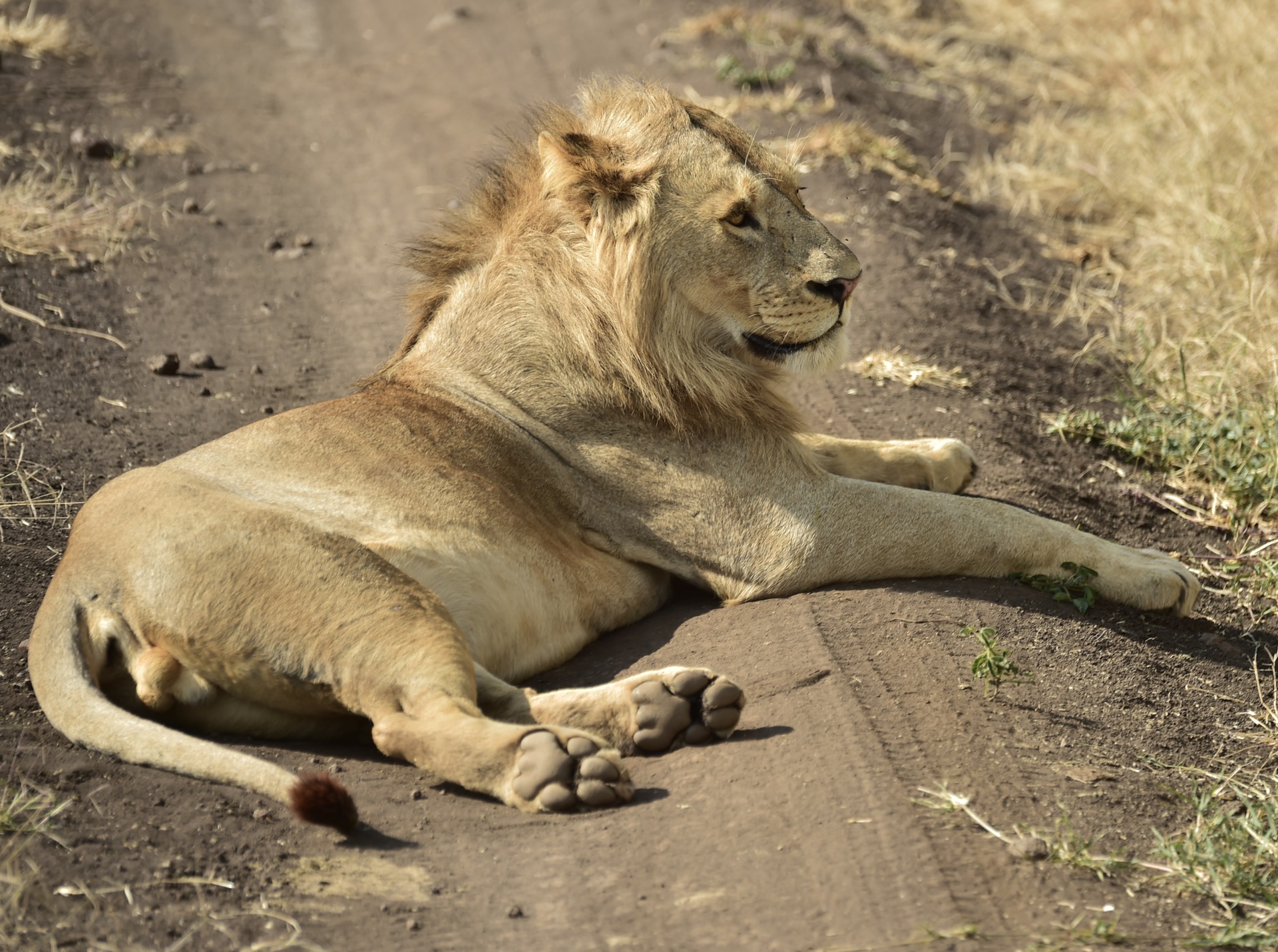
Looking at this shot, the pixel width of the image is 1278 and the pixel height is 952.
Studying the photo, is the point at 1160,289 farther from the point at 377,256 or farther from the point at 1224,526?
the point at 377,256

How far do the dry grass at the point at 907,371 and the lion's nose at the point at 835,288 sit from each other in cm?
186

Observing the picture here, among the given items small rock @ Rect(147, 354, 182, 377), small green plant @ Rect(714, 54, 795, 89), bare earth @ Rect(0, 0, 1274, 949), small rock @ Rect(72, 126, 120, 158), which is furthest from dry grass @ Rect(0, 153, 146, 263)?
small green plant @ Rect(714, 54, 795, 89)

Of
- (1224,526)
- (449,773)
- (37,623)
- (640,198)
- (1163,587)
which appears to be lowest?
(1224,526)

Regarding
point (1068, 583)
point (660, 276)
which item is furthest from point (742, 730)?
point (660, 276)

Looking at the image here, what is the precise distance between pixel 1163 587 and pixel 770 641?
4.52 ft

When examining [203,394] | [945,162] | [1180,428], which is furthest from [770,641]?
[945,162]

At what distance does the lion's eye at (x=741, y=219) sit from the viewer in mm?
4242

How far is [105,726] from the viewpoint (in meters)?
Result: 3.31

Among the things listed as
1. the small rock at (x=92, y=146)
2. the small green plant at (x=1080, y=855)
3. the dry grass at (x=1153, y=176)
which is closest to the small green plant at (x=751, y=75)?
the dry grass at (x=1153, y=176)

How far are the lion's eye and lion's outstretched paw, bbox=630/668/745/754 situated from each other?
5.21 ft

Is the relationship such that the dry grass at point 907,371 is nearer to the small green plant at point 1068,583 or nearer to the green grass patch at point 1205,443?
the green grass patch at point 1205,443

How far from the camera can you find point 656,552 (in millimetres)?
4270

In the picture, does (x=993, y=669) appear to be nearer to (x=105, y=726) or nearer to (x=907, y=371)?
(x=105, y=726)

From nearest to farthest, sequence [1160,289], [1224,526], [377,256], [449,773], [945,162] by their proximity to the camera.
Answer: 1. [449,773]
2. [1224,526]
3. [1160,289]
4. [377,256]
5. [945,162]
